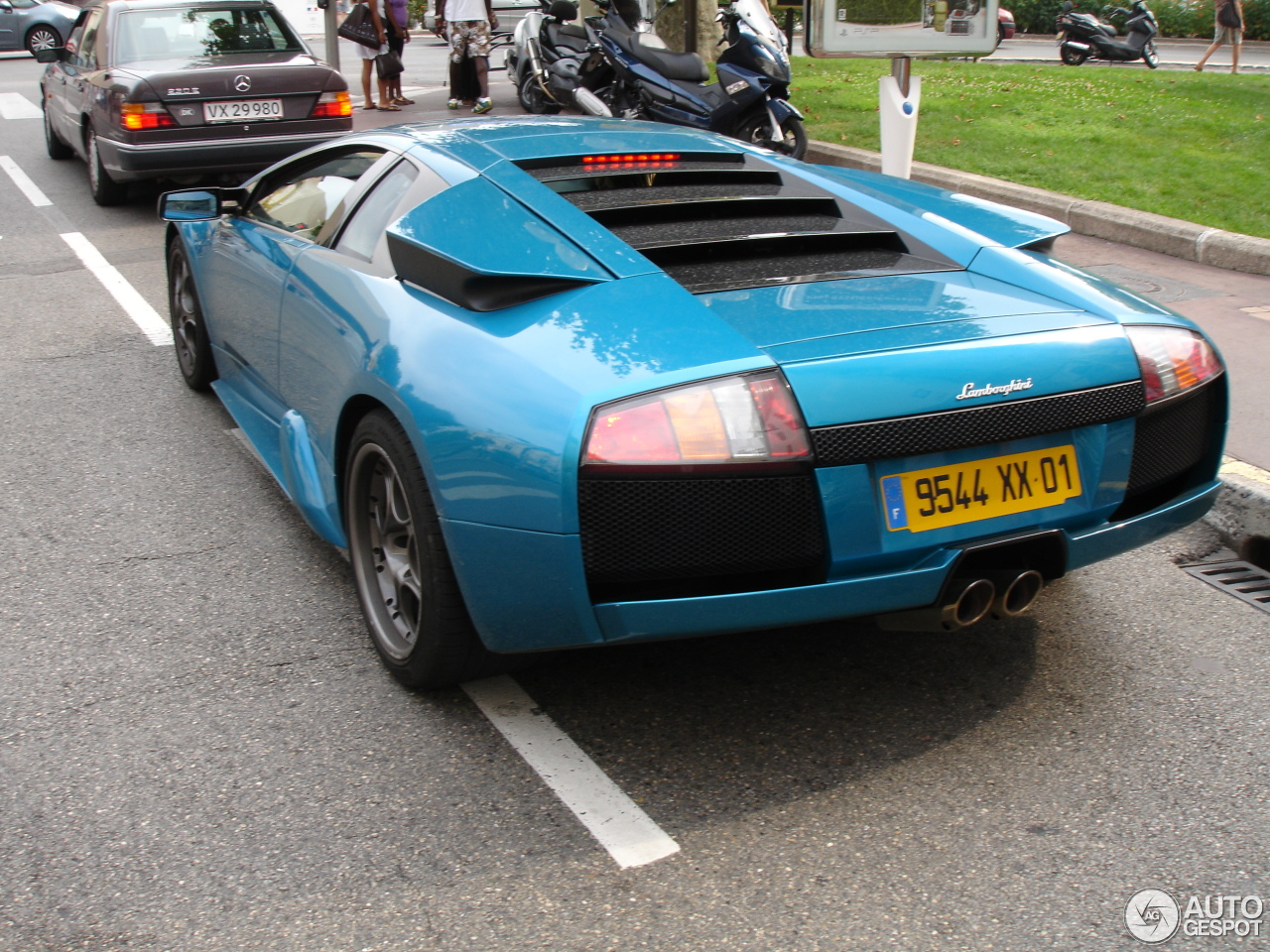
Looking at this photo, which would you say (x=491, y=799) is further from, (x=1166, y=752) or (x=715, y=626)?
(x=1166, y=752)

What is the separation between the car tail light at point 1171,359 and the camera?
2.73 metres

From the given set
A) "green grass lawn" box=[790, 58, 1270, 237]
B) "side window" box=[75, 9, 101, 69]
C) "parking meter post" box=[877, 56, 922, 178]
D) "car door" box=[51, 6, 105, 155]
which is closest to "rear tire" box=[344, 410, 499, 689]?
"parking meter post" box=[877, 56, 922, 178]

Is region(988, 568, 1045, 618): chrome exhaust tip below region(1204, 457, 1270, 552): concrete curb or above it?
above

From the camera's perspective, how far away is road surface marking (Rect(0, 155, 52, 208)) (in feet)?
34.5

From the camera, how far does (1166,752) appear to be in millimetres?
2754

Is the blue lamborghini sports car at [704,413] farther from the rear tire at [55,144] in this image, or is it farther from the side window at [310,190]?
the rear tire at [55,144]

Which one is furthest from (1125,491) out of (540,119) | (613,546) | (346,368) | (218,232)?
(218,232)

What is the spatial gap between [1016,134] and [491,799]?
29.7ft

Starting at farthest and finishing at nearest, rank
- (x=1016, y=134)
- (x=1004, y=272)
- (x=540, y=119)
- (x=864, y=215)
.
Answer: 1. (x=1016, y=134)
2. (x=540, y=119)
3. (x=864, y=215)
4. (x=1004, y=272)

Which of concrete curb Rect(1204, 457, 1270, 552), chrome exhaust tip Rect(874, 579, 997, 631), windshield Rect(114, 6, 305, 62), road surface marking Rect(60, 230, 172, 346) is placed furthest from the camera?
windshield Rect(114, 6, 305, 62)

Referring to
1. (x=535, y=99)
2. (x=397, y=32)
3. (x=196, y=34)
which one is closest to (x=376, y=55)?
(x=397, y=32)

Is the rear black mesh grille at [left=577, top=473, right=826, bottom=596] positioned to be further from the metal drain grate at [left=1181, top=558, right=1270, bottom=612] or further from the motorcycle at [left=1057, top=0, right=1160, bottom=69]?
the motorcycle at [left=1057, top=0, right=1160, bottom=69]

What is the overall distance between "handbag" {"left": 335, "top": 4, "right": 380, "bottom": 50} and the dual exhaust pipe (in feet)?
40.8

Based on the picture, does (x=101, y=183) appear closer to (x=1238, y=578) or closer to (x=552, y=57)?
(x=552, y=57)
